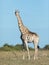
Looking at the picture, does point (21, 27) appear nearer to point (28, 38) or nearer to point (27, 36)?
point (27, 36)

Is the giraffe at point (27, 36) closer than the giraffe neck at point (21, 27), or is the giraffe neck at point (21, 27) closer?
the giraffe at point (27, 36)

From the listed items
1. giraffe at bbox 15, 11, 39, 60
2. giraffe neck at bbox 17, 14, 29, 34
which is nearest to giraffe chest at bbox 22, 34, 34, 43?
giraffe at bbox 15, 11, 39, 60

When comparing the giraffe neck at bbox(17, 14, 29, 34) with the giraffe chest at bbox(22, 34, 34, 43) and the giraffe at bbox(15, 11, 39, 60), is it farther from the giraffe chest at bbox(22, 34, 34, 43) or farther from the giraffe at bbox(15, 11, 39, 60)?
the giraffe chest at bbox(22, 34, 34, 43)

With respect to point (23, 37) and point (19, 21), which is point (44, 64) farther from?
point (19, 21)

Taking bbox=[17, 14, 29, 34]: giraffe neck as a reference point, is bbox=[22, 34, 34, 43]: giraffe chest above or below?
below

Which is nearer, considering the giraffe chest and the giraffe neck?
the giraffe chest

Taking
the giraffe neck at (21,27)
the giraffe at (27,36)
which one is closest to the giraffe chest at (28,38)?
the giraffe at (27,36)

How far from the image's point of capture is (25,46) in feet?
65.8

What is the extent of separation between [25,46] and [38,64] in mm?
3874

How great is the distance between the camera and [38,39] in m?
20.3

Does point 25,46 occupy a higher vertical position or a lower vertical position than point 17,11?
lower

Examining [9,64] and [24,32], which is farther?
[24,32]

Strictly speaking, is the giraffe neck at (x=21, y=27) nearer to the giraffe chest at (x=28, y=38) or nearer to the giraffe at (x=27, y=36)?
the giraffe at (x=27, y=36)

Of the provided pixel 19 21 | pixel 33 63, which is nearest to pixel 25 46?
pixel 19 21
